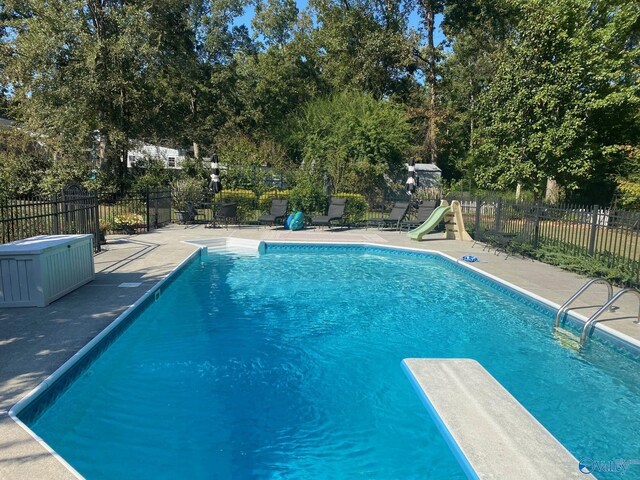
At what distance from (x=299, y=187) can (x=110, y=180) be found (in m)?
8.60

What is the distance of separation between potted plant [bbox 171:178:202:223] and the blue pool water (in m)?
9.22

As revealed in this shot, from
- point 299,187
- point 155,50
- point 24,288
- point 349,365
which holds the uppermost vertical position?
Result: point 155,50

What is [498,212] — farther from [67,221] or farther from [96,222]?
[67,221]

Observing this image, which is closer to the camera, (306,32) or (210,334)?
(210,334)

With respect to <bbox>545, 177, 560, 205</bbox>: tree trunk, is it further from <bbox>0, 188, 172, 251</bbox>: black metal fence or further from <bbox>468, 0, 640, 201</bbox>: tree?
<bbox>0, 188, 172, 251</bbox>: black metal fence

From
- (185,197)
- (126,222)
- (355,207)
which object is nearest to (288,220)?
(355,207)

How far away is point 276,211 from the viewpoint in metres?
16.7

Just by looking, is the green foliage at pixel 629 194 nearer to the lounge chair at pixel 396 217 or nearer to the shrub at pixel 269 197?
the lounge chair at pixel 396 217

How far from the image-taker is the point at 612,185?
20750 mm

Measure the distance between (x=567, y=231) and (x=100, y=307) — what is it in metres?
9.85

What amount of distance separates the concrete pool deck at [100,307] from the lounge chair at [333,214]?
1.77 metres

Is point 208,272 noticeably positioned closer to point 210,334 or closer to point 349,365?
point 210,334

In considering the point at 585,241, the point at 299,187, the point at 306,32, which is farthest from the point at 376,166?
the point at 306,32

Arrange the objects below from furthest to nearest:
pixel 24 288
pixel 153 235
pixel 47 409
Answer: pixel 153 235, pixel 24 288, pixel 47 409
